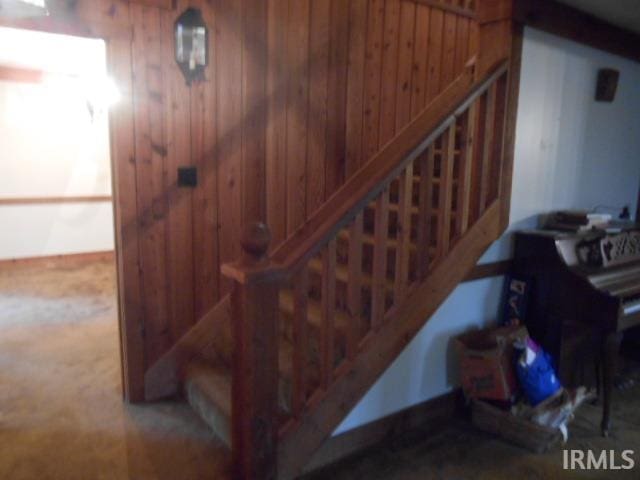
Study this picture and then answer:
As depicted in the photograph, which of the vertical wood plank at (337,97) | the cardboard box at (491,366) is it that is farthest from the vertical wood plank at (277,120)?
the cardboard box at (491,366)

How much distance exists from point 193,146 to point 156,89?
0.32 metres

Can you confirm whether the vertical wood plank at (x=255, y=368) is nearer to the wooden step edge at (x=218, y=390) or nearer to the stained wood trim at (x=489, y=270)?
the wooden step edge at (x=218, y=390)

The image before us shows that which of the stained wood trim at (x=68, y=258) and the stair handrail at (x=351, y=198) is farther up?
the stair handrail at (x=351, y=198)

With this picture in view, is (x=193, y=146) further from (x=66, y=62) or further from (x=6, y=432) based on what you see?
(x=66, y=62)

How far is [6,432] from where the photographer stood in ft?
7.41

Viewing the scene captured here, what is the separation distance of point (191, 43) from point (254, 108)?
46cm

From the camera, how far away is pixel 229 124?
2.59 metres

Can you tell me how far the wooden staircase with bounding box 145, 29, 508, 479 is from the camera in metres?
1.76

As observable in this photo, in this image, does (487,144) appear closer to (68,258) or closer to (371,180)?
(371,180)

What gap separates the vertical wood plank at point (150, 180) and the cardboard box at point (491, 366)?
1541mm

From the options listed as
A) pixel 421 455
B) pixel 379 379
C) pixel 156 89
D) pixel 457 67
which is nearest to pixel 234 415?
pixel 379 379

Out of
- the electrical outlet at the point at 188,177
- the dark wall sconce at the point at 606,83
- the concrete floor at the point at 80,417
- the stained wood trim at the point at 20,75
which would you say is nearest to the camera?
the concrete floor at the point at 80,417

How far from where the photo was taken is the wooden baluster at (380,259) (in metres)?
1.98

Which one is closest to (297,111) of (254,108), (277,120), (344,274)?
(277,120)
